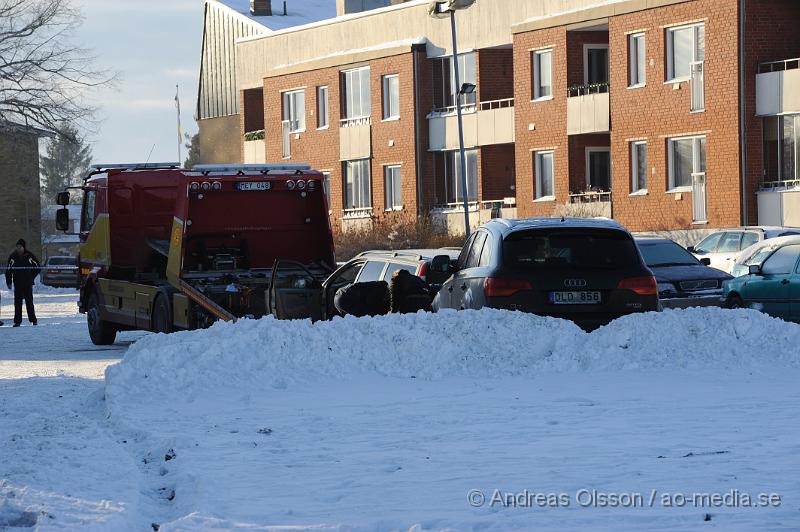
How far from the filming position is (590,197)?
43.9m

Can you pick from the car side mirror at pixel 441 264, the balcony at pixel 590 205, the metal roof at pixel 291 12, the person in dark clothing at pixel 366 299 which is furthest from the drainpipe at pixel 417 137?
the car side mirror at pixel 441 264

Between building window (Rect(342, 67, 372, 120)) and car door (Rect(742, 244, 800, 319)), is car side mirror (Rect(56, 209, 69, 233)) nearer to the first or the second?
car door (Rect(742, 244, 800, 319))

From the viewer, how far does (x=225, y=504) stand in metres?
8.91

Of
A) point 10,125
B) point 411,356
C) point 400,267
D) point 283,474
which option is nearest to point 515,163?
point 10,125

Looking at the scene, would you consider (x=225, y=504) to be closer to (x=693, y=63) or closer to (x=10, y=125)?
(x=693, y=63)

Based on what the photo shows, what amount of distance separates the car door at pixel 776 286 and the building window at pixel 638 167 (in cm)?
1783

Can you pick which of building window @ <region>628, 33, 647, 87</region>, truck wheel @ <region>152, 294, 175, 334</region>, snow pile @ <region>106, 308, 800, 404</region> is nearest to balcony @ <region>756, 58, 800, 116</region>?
building window @ <region>628, 33, 647, 87</region>

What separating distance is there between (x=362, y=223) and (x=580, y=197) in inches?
443

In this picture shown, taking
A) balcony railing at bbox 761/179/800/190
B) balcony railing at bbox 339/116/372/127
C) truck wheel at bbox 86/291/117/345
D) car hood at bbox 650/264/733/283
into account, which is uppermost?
balcony railing at bbox 339/116/372/127

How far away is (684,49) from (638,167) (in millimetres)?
3795

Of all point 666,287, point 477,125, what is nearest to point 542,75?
point 477,125

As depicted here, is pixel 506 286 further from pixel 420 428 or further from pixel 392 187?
pixel 392 187

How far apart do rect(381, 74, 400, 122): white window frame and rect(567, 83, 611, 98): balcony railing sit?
9828mm

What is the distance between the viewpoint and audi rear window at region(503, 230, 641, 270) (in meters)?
15.2
